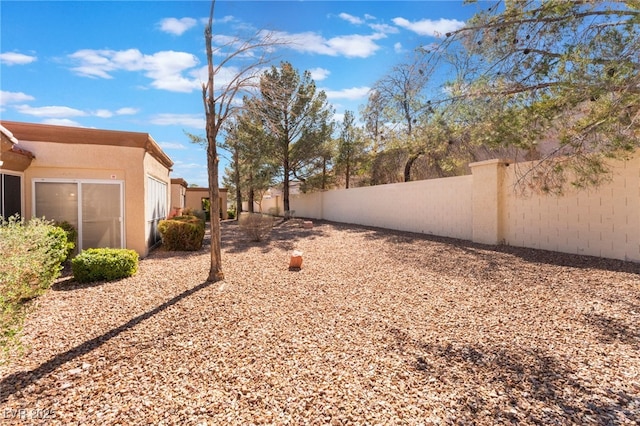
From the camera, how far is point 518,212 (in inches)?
350

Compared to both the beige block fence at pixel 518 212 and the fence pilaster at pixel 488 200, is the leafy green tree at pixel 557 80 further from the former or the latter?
the fence pilaster at pixel 488 200

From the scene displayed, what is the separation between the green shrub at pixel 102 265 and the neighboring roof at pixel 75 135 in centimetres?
302

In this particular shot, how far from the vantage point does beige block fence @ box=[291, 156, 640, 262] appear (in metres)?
6.80

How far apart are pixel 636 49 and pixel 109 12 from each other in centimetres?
958

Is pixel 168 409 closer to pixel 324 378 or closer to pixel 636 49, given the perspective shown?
pixel 324 378

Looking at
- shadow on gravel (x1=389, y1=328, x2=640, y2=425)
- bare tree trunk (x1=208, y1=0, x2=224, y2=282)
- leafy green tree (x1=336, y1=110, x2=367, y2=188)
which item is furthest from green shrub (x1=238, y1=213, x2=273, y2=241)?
leafy green tree (x1=336, y1=110, x2=367, y2=188)

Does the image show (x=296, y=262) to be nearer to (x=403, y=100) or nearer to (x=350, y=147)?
(x=403, y=100)

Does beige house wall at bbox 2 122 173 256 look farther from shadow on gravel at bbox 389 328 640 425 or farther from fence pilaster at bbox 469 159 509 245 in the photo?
fence pilaster at bbox 469 159 509 245

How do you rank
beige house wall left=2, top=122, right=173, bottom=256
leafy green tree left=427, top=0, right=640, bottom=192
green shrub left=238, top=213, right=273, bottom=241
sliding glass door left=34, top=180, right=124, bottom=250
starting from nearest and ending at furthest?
leafy green tree left=427, top=0, right=640, bottom=192 < beige house wall left=2, top=122, right=173, bottom=256 < sliding glass door left=34, top=180, right=124, bottom=250 < green shrub left=238, top=213, right=273, bottom=241

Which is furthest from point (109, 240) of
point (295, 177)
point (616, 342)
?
point (295, 177)

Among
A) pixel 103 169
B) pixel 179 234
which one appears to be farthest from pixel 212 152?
pixel 179 234

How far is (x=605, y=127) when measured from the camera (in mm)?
5340

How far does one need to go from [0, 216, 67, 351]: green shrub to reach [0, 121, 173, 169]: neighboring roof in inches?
115

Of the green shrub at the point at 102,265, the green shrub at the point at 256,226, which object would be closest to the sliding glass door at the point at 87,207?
the green shrub at the point at 102,265
